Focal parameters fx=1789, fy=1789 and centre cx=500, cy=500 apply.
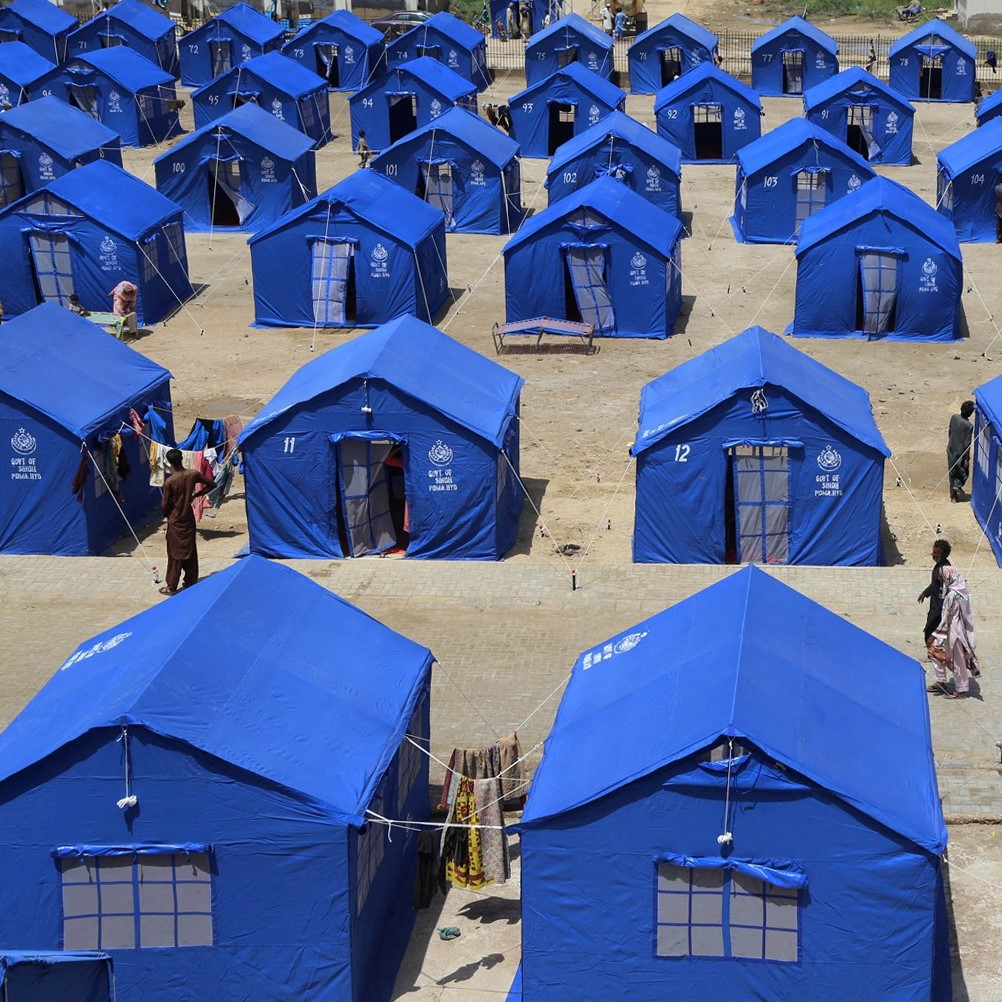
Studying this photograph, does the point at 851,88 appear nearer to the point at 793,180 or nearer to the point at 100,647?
the point at 793,180

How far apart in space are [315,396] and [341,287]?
37.8 ft

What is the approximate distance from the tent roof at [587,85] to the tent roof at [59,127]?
36.8 feet

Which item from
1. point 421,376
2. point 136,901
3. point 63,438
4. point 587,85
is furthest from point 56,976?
point 587,85

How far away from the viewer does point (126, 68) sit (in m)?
49.8

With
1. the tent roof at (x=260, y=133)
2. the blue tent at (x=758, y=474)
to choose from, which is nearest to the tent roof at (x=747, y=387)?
the blue tent at (x=758, y=474)

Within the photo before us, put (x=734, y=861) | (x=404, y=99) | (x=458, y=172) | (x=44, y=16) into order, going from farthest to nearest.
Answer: (x=44, y=16) < (x=404, y=99) < (x=458, y=172) < (x=734, y=861)

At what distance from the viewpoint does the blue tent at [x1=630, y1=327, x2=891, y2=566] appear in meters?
21.0

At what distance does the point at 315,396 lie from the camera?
21078 millimetres

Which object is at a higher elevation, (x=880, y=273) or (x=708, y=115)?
(x=708, y=115)

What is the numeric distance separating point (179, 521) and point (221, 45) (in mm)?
39140

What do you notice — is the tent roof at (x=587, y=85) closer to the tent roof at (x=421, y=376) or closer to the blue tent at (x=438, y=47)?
the blue tent at (x=438, y=47)

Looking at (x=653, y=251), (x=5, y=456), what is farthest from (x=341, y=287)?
(x=5, y=456)

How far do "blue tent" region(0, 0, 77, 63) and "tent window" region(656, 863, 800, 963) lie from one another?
5013 cm

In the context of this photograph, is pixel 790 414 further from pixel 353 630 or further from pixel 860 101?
pixel 860 101
